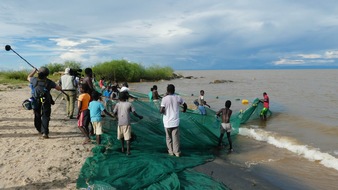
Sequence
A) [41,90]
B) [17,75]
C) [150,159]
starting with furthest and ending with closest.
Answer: [17,75]
[41,90]
[150,159]

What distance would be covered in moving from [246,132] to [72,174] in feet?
22.4

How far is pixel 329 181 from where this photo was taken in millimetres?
6246

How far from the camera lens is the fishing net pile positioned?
15.0 feet

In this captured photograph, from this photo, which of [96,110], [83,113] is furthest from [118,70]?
[96,110]

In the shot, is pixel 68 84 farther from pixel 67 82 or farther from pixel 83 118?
pixel 83 118

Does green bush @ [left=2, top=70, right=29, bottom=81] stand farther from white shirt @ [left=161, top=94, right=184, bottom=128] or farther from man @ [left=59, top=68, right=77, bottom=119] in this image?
white shirt @ [left=161, top=94, right=184, bottom=128]

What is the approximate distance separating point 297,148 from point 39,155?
7072 millimetres

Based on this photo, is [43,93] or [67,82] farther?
[67,82]

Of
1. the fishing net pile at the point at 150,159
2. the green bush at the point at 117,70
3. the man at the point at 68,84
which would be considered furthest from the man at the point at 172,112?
the green bush at the point at 117,70

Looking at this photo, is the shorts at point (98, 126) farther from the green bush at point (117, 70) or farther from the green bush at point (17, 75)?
the green bush at point (117, 70)

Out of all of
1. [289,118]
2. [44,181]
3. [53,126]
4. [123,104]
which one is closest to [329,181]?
[123,104]

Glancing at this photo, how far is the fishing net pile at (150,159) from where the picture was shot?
15.0ft

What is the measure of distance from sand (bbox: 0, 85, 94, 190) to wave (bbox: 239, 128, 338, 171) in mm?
5683

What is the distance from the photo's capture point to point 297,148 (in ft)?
28.9
